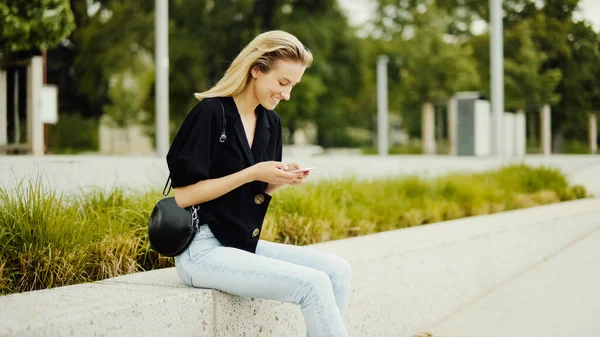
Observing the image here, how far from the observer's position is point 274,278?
9.78ft

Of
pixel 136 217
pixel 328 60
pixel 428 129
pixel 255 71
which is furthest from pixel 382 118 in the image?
pixel 255 71

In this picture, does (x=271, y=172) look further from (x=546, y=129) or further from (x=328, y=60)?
(x=328, y=60)

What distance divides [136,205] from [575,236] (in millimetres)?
4856

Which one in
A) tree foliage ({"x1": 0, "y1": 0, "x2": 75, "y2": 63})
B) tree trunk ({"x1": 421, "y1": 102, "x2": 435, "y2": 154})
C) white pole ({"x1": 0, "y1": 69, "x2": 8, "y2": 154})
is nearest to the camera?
tree foliage ({"x1": 0, "y1": 0, "x2": 75, "y2": 63})

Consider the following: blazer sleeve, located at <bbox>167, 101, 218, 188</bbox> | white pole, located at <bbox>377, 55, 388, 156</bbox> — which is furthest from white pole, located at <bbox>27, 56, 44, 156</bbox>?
blazer sleeve, located at <bbox>167, 101, 218, 188</bbox>

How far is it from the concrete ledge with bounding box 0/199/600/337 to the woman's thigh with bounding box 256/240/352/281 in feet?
0.86

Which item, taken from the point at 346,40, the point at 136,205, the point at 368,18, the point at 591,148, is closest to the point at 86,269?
the point at 136,205

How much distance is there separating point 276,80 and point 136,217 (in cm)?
182

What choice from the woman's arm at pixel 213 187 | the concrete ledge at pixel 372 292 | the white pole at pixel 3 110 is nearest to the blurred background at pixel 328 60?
the white pole at pixel 3 110

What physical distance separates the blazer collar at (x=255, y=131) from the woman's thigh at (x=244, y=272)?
0.41 meters

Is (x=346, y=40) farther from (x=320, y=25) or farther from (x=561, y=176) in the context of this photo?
(x=561, y=176)

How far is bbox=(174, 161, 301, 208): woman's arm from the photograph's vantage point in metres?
2.92

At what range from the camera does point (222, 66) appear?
29938mm

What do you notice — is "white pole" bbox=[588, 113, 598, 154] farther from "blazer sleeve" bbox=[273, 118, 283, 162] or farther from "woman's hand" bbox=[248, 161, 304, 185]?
"woman's hand" bbox=[248, 161, 304, 185]
